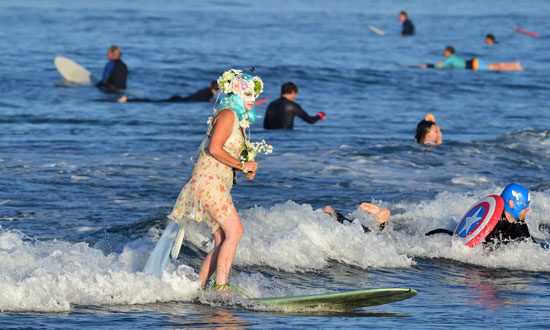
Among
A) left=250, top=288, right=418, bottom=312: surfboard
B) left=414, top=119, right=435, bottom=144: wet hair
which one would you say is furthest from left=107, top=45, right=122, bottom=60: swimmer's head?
left=250, top=288, right=418, bottom=312: surfboard

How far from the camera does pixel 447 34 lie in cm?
5069

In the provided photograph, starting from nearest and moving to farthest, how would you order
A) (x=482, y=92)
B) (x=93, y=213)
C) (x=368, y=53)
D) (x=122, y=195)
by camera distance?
1. (x=93, y=213)
2. (x=122, y=195)
3. (x=482, y=92)
4. (x=368, y=53)

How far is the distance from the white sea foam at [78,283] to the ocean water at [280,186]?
0.02 m

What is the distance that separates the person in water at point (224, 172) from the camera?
7.49 meters

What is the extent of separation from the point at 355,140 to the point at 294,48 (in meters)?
21.4

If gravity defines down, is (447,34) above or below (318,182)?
above

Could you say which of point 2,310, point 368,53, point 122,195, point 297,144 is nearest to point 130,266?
point 2,310

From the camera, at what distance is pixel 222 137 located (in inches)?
290

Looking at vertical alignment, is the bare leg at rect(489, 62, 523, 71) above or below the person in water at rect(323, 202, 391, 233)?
above

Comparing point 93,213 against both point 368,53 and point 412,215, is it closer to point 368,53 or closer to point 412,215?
point 412,215

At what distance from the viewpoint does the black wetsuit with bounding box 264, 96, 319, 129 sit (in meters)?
19.8

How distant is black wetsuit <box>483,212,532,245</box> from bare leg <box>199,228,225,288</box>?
12.4ft

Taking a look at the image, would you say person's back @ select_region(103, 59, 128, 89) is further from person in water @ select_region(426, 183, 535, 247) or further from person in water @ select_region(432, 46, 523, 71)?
person in water @ select_region(426, 183, 535, 247)

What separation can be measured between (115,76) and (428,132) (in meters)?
11.6
